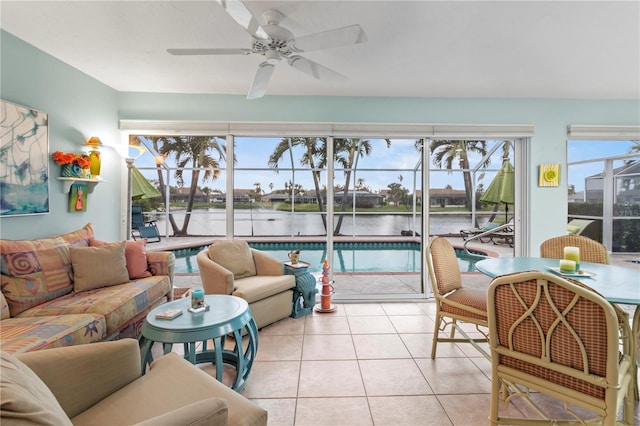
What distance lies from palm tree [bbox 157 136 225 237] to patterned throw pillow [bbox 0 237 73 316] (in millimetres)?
1978

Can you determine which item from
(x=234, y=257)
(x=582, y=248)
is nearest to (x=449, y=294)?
(x=582, y=248)

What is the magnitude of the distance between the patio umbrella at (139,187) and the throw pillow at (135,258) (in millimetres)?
1201

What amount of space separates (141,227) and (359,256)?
13.7 feet

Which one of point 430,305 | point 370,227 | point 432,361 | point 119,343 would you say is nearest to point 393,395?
point 432,361

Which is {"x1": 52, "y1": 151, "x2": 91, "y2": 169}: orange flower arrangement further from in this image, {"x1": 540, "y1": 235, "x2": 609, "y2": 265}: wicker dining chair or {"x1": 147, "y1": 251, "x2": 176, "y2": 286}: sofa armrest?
{"x1": 540, "y1": 235, "x2": 609, "y2": 265}: wicker dining chair

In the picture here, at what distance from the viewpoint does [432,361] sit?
2.33m

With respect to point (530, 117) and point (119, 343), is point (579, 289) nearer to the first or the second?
point (119, 343)

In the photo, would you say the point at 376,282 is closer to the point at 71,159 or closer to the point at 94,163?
the point at 94,163

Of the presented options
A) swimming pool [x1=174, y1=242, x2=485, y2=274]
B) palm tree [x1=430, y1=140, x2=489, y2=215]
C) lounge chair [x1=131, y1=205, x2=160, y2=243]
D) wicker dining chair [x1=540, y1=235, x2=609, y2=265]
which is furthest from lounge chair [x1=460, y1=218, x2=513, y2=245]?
lounge chair [x1=131, y1=205, x2=160, y2=243]

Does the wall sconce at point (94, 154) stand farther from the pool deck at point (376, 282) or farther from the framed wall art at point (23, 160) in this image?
the pool deck at point (376, 282)

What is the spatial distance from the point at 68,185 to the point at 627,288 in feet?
13.7

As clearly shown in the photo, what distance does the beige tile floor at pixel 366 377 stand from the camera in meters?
1.75

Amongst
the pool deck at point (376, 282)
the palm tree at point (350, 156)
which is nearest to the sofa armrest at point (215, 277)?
the pool deck at point (376, 282)

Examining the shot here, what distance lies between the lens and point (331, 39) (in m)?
1.79
